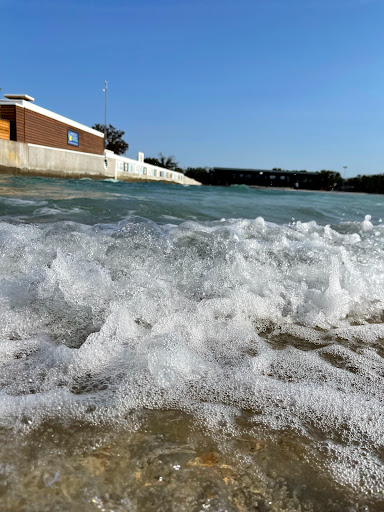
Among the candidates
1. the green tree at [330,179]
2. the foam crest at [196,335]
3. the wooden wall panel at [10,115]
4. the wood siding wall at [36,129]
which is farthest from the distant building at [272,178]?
the foam crest at [196,335]

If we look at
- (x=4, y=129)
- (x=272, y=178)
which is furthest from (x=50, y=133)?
(x=272, y=178)

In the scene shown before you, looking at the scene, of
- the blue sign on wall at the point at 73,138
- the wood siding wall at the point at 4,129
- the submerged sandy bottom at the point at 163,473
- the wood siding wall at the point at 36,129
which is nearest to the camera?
the submerged sandy bottom at the point at 163,473

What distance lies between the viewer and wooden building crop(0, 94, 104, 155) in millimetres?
22656

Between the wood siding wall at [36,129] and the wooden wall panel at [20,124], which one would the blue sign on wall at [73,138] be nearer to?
the wood siding wall at [36,129]

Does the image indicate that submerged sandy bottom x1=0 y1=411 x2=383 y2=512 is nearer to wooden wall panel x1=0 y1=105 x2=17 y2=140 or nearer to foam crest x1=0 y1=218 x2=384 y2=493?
foam crest x1=0 y1=218 x2=384 y2=493

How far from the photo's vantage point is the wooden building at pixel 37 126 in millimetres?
22656

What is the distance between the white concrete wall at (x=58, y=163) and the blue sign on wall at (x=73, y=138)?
6.62ft

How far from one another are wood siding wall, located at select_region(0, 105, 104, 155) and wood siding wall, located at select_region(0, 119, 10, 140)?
586mm

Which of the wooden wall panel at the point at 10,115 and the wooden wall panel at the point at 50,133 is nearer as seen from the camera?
the wooden wall panel at the point at 10,115

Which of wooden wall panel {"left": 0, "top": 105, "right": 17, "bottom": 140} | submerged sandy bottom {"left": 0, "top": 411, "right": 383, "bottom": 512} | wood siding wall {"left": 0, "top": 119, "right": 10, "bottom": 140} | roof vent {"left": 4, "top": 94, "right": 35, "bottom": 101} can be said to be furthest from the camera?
roof vent {"left": 4, "top": 94, "right": 35, "bottom": 101}

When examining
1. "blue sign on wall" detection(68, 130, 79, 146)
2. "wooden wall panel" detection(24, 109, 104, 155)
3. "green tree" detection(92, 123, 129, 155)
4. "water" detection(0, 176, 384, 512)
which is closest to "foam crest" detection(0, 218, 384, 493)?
"water" detection(0, 176, 384, 512)

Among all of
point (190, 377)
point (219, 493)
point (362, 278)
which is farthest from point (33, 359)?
point (362, 278)

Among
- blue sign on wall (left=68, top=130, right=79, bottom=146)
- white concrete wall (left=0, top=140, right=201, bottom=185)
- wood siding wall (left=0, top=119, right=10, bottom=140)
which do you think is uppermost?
blue sign on wall (left=68, top=130, right=79, bottom=146)

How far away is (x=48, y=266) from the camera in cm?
234
